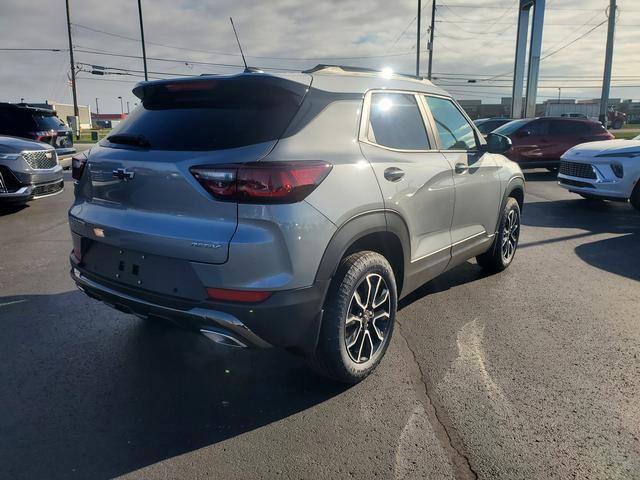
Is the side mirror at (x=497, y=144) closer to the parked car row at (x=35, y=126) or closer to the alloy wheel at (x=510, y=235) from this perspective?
the alloy wheel at (x=510, y=235)

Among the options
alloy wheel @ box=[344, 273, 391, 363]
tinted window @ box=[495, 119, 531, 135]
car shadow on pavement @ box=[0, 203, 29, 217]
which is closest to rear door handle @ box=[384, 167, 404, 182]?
alloy wheel @ box=[344, 273, 391, 363]

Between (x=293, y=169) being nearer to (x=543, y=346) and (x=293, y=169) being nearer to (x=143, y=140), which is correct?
(x=143, y=140)

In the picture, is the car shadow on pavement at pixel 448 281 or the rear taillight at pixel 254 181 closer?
the rear taillight at pixel 254 181

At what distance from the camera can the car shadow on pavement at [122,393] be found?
2516 mm

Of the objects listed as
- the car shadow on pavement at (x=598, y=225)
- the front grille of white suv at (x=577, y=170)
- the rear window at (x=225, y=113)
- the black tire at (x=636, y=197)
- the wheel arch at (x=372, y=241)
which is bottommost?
the car shadow on pavement at (x=598, y=225)

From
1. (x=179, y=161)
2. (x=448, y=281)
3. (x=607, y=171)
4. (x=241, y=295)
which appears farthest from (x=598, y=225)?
(x=179, y=161)

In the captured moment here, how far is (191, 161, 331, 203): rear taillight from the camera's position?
8.20 feet

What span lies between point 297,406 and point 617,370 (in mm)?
2144

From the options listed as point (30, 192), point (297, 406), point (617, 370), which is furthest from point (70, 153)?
point (617, 370)

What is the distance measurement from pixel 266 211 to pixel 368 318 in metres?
1.11

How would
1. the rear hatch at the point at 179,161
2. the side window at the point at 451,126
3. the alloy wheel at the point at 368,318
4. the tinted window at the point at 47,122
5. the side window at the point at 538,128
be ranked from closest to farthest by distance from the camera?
the rear hatch at the point at 179,161 < the alloy wheel at the point at 368,318 < the side window at the point at 451,126 < the tinted window at the point at 47,122 < the side window at the point at 538,128

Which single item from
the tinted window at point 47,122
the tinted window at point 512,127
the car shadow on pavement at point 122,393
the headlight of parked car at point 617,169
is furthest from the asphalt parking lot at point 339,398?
the tinted window at point 512,127

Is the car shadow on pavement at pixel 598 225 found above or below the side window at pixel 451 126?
below

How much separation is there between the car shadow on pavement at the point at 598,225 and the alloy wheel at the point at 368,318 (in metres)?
3.54
